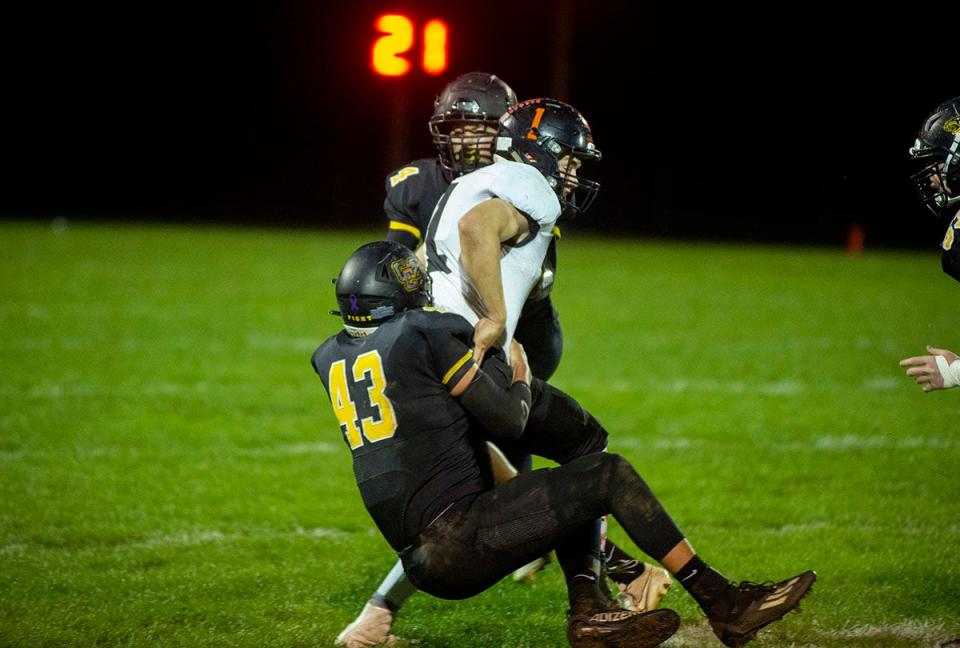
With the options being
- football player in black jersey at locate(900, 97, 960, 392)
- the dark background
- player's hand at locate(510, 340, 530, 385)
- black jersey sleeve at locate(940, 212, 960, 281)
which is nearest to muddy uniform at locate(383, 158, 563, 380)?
player's hand at locate(510, 340, 530, 385)

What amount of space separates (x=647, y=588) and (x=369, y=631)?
3.24ft

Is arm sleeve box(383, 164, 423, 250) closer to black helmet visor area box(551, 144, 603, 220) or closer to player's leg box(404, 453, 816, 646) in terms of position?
black helmet visor area box(551, 144, 603, 220)

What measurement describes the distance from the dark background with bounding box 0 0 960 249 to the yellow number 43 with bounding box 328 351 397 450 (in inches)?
864

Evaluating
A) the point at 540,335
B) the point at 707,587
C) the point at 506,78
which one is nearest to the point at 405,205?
the point at 540,335

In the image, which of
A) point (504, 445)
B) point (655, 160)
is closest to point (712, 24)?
point (655, 160)

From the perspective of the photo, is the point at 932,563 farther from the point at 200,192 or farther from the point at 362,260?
the point at 200,192

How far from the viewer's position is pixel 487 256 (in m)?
3.68

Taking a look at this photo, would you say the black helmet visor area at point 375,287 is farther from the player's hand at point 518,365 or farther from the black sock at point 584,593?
the black sock at point 584,593

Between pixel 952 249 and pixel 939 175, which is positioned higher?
pixel 939 175

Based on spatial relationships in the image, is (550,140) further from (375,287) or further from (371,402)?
(371,402)

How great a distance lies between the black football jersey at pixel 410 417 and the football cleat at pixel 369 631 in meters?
0.58

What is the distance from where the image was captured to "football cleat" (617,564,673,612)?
13.3 feet

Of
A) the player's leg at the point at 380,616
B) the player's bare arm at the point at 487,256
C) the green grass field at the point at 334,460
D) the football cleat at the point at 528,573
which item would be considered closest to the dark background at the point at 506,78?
the green grass field at the point at 334,460

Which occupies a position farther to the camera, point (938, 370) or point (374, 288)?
point (938, 370)
